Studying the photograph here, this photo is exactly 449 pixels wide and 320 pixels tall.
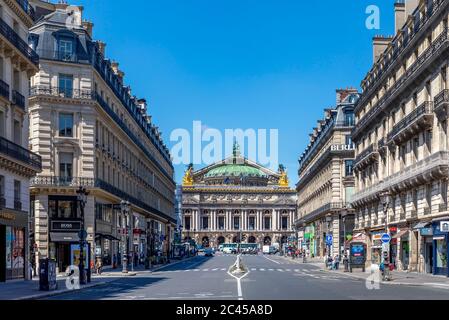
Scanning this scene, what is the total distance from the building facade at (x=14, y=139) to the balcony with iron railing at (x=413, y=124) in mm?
25379

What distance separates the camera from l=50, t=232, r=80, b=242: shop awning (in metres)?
56.2

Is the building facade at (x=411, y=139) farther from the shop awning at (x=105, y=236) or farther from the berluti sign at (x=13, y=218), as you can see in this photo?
the berluti sign at (x=13, y=218)

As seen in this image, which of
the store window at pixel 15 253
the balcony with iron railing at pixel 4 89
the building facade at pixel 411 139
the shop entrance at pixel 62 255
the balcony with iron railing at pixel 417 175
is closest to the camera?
the balcony with iron railing at pixel 4 89

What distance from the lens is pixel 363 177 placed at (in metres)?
73.5

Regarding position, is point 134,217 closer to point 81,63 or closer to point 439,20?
point 81,63

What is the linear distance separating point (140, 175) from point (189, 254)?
44.2 meters

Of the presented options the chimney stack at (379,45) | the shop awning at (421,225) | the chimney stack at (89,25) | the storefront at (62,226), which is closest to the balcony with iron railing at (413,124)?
the shop awning at (421,225)

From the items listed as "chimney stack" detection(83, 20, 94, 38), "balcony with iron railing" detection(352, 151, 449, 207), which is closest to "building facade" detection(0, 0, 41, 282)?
"chimney stack" detection(83, 20, 94, 38)

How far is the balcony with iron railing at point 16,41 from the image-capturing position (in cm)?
3781

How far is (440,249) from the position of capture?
4600cm

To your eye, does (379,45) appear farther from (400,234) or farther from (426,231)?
(426,231)

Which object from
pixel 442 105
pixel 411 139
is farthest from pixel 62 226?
pixel 442 105
